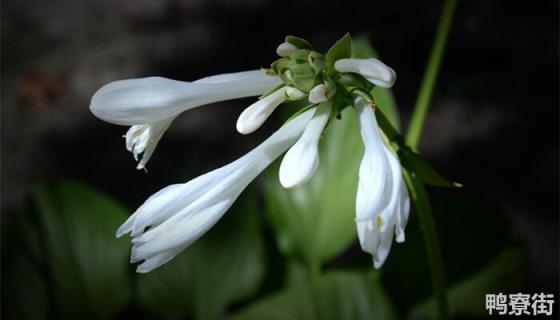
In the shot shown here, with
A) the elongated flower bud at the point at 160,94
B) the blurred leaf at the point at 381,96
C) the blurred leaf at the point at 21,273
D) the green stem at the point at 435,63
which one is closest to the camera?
the elongated flower bud at the point at 160,94

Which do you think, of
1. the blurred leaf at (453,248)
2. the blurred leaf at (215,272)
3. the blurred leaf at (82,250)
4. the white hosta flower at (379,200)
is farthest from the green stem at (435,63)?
the blurred leaf at (82,250)

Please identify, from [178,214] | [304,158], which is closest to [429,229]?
[304,158]

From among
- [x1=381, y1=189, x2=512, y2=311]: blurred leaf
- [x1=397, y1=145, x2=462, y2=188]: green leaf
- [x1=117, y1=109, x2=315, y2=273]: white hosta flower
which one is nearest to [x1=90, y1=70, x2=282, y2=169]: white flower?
[x1=117, y1=109, x2=315, y2=273]: white hosta flower

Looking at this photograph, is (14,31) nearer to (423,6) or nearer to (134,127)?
(423,6)

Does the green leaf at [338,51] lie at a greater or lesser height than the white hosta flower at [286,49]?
lesser

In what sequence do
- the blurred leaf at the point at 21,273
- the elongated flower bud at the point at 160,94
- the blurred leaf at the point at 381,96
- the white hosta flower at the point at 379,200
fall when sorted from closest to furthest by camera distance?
the white hosta flower at the point at 379,200, the elongated flower bud at the point at 160,94, the blurred leaf at the point at 381,96, the blurred leaf at the point at 21,273

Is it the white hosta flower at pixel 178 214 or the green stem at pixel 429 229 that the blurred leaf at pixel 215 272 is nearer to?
the green stem at pixel 429 229
